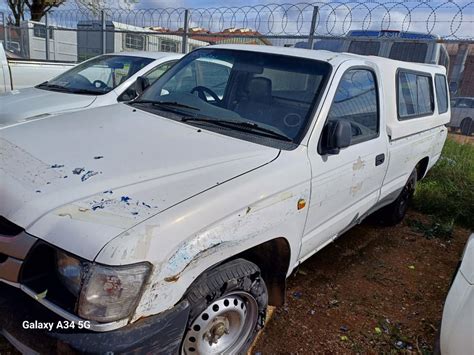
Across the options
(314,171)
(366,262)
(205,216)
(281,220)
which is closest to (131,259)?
(205,216)

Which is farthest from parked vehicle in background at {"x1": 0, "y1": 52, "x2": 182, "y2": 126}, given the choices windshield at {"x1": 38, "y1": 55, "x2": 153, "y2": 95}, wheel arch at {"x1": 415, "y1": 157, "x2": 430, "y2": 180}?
wheel arch at {"x1": 415, "y1": 157, "x2": 430, "y2": 180}

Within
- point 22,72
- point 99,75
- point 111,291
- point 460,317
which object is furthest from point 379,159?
point 22,72

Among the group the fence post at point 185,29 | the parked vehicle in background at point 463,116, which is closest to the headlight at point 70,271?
the fence post at point 185,29

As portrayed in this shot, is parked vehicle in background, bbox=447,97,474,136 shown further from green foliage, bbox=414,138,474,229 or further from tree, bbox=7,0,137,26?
tree, bbox=7,0,137,26

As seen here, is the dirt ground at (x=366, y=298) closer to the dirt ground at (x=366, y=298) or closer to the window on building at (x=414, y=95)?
the dirt ground at (x=366, y=298)

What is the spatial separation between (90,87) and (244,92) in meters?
3.63

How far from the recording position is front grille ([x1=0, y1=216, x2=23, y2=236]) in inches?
69.7

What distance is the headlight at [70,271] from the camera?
1646mm

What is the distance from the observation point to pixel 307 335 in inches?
109

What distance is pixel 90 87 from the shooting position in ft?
19.3

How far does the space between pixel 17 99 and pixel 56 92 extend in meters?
0.57

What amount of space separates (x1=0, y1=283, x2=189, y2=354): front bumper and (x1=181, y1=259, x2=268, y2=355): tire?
16cm

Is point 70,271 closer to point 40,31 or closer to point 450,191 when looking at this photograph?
point 450,191

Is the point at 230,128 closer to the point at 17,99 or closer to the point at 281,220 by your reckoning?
the point at 281,220
